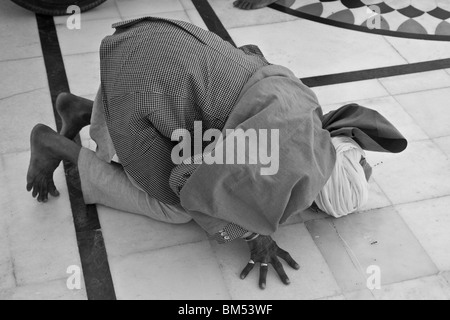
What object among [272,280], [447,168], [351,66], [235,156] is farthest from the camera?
[351,66]

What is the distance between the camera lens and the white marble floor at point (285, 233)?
91.1 inches

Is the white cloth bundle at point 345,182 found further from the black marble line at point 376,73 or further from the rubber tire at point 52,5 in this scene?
the rubber tire at point 52,5

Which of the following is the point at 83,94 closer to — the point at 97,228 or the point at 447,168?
the point at 97,228

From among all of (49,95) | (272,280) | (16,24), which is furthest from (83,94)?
(272,280)

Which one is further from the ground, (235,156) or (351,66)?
(235,156)

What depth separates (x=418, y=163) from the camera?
2.82 m

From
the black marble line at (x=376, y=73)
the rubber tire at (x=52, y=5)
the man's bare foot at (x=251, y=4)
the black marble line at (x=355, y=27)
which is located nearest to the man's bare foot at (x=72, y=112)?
the black marble line at (x=376, y=73)

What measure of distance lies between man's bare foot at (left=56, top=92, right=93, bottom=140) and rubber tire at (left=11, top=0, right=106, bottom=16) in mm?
1115

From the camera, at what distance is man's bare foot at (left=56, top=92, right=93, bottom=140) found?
8.86ft

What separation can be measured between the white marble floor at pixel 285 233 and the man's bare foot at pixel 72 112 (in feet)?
0.52

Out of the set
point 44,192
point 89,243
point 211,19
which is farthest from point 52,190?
point 211,19

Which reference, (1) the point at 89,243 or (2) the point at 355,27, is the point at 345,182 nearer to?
(1) the point at 89,243
